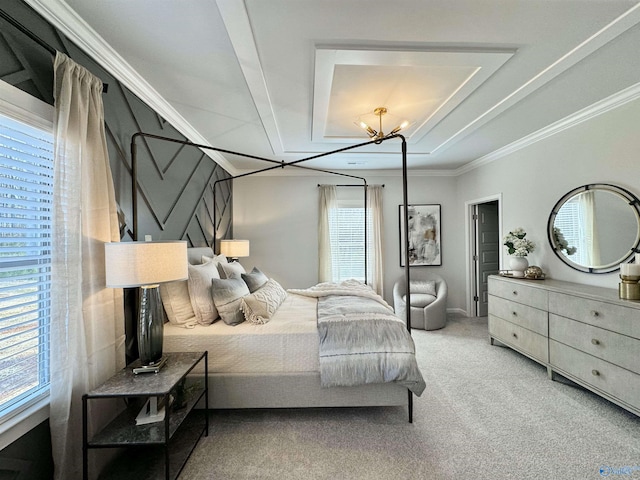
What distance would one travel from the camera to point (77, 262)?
1.58 meters

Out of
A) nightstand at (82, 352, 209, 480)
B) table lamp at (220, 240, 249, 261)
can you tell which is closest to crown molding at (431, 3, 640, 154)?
nightstand at (82, 352, 209, 480)

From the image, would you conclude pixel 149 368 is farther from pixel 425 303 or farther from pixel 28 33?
pixel 425 303

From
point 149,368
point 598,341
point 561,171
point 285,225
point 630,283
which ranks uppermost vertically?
point 561,171

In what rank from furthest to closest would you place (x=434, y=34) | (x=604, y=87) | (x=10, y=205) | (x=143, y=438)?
(x=604, y=87)
(x=434, y=34)
(x=143, y=438)
(x=10, y=205)

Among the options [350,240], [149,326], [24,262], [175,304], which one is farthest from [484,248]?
[24,262]

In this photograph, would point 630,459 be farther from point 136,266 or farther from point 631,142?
point 136,266

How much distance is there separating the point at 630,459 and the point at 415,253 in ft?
12.2

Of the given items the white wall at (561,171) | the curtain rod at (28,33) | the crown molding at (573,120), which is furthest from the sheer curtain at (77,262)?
the white wall at (561,171)

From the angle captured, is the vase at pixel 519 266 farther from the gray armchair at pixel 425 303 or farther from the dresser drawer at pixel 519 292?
the gray armchair at pixel 425 303

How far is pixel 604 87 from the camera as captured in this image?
7.95 feet

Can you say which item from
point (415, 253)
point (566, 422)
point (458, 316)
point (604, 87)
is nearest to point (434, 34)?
point (604, 87)

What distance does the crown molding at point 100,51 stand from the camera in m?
1.55

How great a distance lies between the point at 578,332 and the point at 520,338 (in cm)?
75

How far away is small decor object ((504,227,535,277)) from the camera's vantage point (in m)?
3.56
